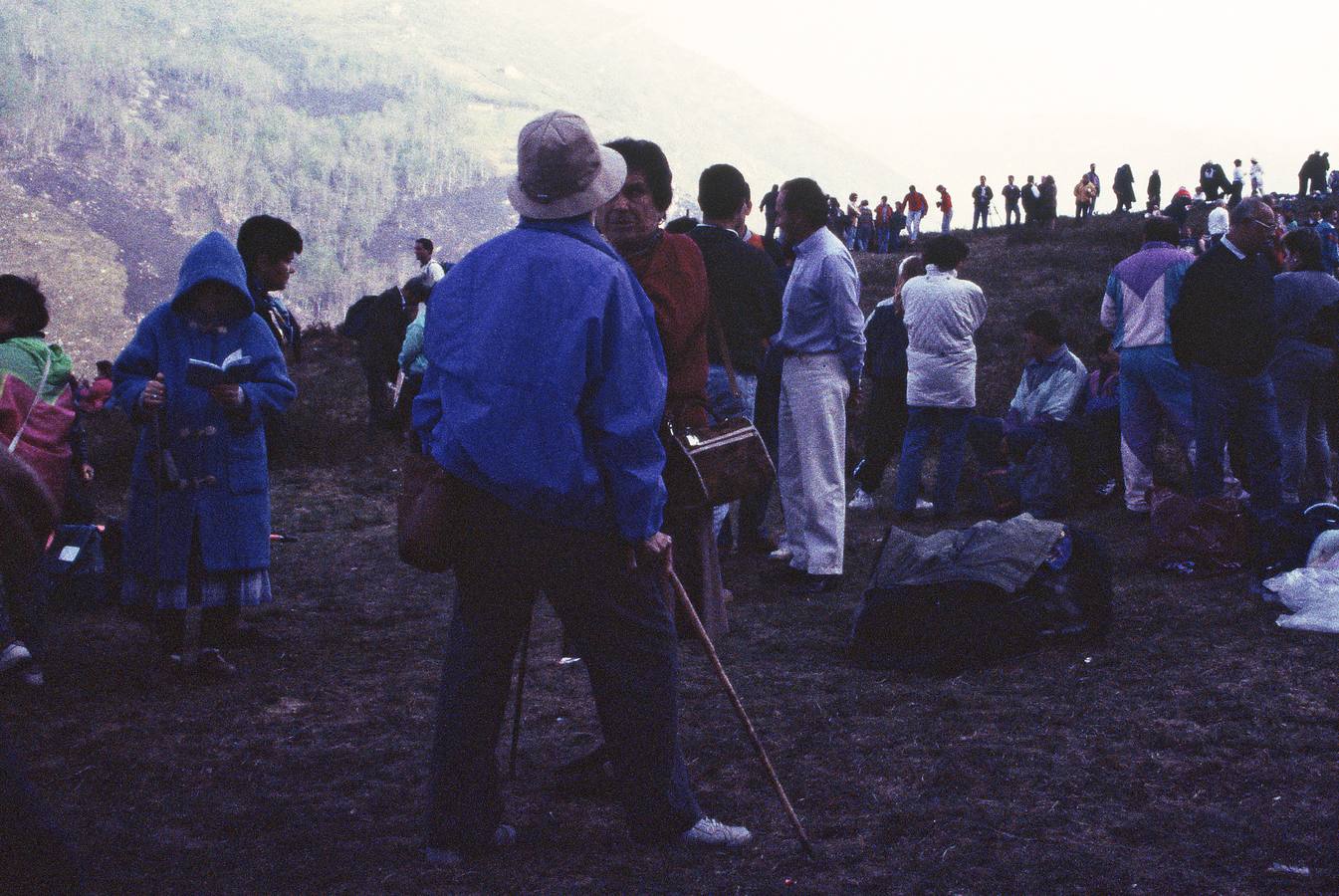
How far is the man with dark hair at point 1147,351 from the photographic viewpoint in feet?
24.5

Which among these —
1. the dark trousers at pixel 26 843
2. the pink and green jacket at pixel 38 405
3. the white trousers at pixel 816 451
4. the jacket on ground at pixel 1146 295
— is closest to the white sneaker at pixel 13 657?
the pink and green jacket at pixel 38 405

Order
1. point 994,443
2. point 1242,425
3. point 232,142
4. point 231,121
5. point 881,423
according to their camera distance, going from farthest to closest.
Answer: point 231,121 < point 232,142 < point 881,423 < point 994,443 < point 1242,425

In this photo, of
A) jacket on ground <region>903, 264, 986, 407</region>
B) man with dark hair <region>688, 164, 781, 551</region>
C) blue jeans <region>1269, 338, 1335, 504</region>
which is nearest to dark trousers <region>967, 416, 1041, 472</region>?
jacket on ground <region>903, 264, 986, 407</region>

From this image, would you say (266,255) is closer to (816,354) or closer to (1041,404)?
(816,354)

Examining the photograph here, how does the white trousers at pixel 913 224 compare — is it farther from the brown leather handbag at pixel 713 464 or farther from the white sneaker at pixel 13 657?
the brown leather handbag at pixel 713 464

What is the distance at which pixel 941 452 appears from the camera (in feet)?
27.3

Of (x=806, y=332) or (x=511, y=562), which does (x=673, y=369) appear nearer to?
(x=511, y=562)

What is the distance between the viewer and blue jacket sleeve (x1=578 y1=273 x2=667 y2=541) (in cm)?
279

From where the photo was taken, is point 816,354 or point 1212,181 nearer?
point 816,354

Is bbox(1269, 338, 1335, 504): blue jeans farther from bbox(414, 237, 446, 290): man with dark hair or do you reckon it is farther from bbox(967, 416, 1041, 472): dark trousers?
bbox(414, 237, 446, 290): man with dark hair

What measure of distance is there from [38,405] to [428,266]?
6.51m

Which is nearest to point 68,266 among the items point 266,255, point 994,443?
point 994,443

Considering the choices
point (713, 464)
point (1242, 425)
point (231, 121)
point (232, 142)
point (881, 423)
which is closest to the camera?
point (713, 464)

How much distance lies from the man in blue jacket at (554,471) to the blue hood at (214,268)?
2.30 metres
